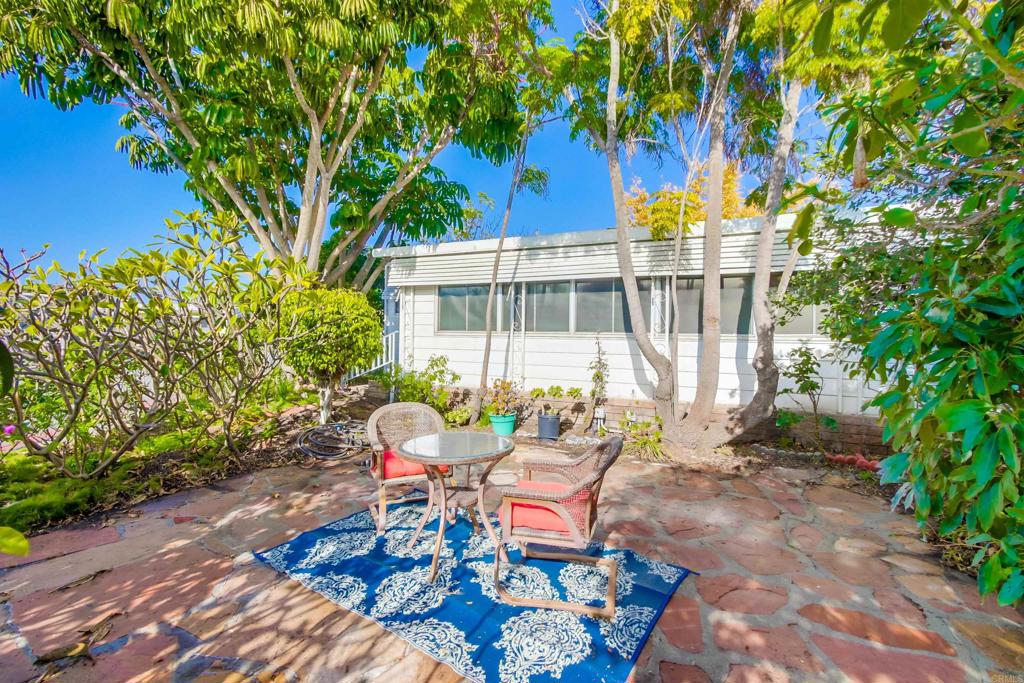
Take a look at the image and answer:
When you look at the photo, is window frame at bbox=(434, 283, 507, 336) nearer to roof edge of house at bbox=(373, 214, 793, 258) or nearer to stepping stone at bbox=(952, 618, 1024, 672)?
roof edge of house at bbox=(373, 214, 793, 258)

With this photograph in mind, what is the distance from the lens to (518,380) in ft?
25.6

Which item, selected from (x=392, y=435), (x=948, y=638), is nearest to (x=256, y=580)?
(x=392, y=435)

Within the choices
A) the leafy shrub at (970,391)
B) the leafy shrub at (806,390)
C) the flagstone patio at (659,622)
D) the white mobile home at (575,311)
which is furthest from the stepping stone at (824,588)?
the white mobile home at (575,311)

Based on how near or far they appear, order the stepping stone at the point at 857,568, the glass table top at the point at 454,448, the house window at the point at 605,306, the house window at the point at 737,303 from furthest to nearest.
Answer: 1. the house window at the point at 605,306
2. the house window at the point at 737,303
3. the glass table top at the point at 454,448
4. the stepping stone at the point at 857,568

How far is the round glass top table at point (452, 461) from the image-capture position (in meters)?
2.82

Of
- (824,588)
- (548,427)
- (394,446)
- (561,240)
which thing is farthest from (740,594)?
(561,240)

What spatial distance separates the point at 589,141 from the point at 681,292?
2.95 meters

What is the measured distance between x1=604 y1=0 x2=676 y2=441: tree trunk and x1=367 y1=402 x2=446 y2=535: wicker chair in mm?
3371

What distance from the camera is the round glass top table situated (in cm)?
282

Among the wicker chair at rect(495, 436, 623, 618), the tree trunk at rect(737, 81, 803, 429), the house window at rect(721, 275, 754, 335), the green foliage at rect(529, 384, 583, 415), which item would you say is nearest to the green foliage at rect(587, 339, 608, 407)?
the green foliage at rect(529, 384, 583, 415)

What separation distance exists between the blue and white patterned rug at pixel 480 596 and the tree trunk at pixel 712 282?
3371mm

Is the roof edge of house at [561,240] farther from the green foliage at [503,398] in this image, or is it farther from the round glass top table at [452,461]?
the round glass top table at [452,461]

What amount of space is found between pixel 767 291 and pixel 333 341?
18.6ft

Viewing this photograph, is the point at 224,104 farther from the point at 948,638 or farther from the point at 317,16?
the point at 948,638
